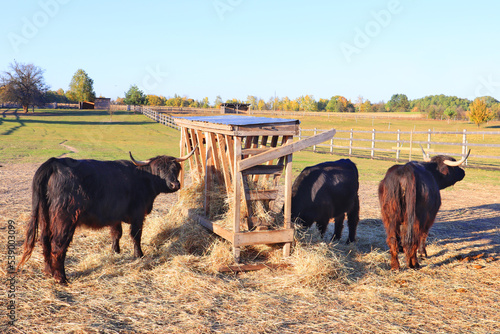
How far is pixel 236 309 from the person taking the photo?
169 inches

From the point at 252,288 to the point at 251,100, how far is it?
349ft

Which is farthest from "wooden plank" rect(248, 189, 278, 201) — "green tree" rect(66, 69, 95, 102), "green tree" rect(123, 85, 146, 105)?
"green tree" rect(66, 69, 95, 102)

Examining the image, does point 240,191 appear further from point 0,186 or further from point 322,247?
point 0,186

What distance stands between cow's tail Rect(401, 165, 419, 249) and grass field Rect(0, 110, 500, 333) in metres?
0.46

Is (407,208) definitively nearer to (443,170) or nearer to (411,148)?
(443,170)

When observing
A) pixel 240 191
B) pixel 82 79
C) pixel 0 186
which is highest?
pixel 82 79

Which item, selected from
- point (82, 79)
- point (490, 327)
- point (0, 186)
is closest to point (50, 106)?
point (82, 79)

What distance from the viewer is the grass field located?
396 centimetres

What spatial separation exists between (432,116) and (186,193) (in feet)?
243

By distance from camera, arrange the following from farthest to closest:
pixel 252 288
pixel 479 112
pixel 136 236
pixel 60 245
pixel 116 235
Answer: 1. pixel 479 112
2. pixel 116 235
3. pixel 136 236
4. pixel 60 245
5. pixel 252 288

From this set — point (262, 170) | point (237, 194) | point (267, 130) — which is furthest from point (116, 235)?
point (267, 130)

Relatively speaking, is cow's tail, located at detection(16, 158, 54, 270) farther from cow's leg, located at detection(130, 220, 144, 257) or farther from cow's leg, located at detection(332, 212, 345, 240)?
cow's leg, located at detection(332, 212, 345, 240)

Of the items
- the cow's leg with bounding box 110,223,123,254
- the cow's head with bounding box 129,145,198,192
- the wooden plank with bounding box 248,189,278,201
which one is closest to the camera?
the wooden plank with bounding box 248,189,278,201

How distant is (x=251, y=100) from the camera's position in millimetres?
109625
